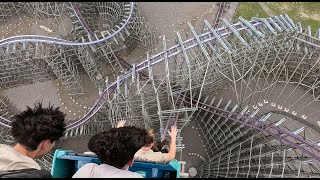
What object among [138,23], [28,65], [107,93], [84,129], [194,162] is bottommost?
[194,162]

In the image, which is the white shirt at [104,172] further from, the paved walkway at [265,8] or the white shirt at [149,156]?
the paved walkway at [265,8]

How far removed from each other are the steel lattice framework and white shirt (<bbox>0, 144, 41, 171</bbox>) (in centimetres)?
1041

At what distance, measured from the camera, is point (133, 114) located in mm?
20641

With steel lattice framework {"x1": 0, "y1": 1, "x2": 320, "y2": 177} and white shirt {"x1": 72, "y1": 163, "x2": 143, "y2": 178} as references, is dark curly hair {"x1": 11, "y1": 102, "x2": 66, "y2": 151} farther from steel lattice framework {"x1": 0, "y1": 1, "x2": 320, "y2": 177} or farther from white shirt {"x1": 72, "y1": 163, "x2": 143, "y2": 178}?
steel lattice framework {"x1": 0, "y1": 1, "x2": 320, "y2": 177}

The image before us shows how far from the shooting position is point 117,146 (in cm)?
774

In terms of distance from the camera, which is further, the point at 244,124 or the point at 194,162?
the point at 194,162

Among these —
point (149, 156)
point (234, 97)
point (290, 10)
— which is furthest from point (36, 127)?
point (290, 10)

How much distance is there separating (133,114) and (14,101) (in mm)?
10494

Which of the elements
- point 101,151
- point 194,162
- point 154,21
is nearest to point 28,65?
point 154,21

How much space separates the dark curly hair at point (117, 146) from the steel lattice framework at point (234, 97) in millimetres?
9638

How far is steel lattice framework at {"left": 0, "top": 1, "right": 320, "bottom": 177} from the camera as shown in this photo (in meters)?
18.2

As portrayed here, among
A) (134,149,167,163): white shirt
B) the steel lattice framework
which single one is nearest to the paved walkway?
the steel lattice framework

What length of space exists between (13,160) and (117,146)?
2.21 metres

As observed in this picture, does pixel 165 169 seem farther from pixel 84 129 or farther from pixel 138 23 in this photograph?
pixel 138 23
